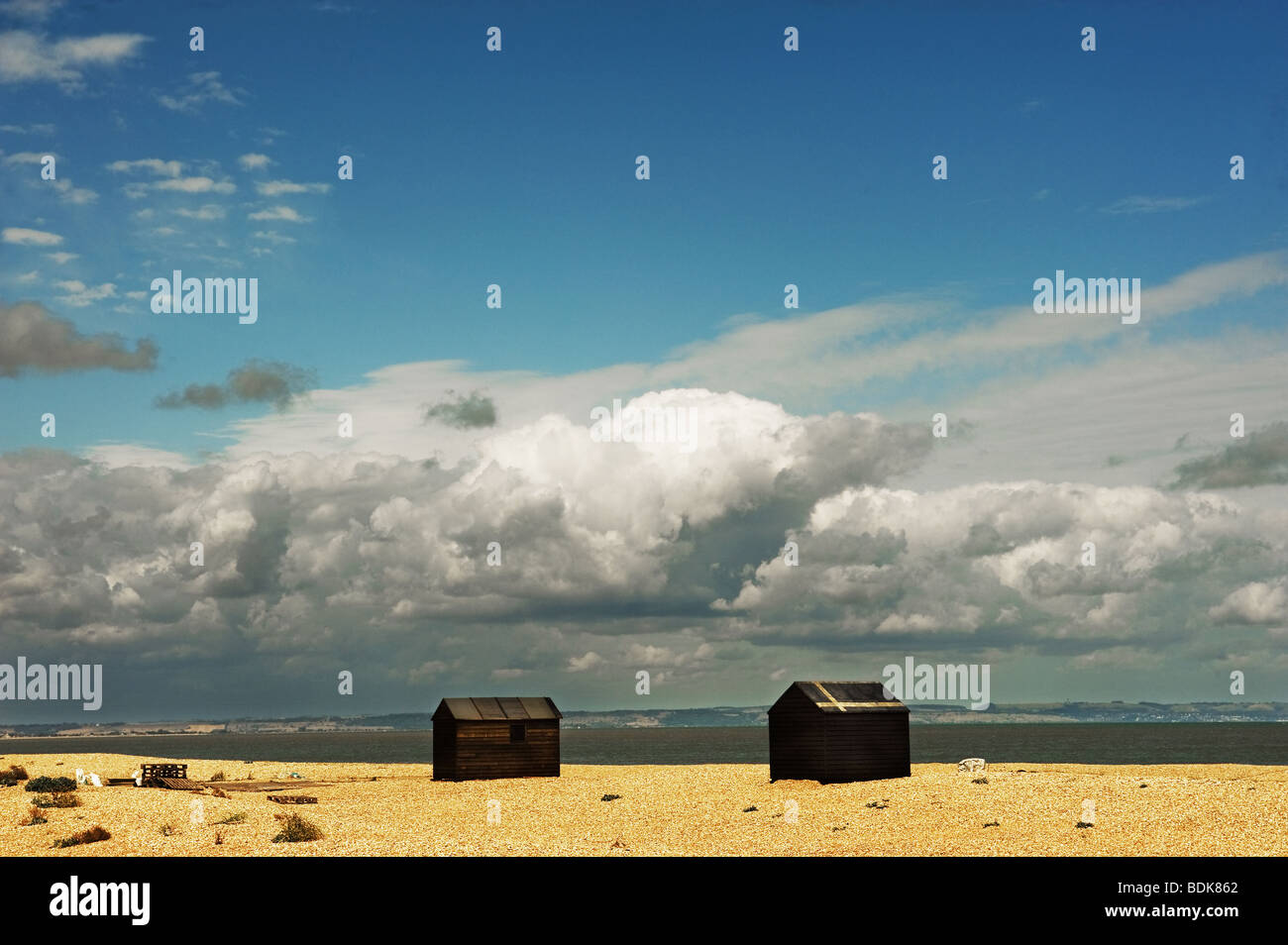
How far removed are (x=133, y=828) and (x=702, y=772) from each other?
117ft

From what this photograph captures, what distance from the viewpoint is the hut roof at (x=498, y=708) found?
194 feet

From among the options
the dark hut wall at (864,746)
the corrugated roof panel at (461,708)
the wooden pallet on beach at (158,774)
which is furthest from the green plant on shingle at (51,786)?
the dark hut wall at (864,746)

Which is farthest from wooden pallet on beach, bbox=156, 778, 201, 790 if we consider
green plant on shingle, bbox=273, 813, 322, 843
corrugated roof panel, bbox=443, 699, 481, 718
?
green plant on shingle, bbox=273, 813, 322, 843

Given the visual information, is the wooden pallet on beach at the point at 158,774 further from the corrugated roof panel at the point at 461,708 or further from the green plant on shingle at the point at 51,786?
the corrugated roof panel at the point at 461,708

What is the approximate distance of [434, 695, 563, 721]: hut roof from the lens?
194 ft

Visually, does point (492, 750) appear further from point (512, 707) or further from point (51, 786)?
point (51, 786)

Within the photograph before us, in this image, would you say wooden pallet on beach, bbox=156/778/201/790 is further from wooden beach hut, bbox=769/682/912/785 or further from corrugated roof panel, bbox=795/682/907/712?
corrugated roof panel, bbox=795/682/907/712

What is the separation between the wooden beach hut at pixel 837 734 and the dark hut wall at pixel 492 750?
15.1 meters

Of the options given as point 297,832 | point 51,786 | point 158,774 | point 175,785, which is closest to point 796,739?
point 297,832

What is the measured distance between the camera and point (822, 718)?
47688 mm

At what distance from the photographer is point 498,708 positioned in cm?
6066

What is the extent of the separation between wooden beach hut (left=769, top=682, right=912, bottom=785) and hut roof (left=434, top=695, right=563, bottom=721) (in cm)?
1591
